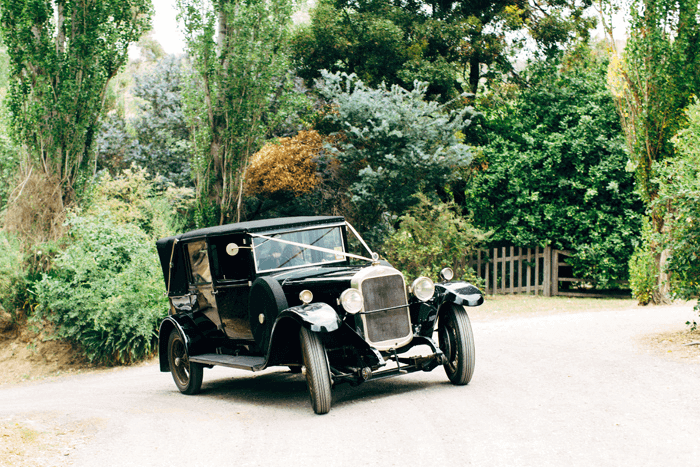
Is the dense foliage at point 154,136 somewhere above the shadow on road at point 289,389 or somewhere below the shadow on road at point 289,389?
above

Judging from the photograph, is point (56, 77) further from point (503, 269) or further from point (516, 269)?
point (516, 269)

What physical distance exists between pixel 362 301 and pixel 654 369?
3677 millimetres

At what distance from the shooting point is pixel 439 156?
16.8 m

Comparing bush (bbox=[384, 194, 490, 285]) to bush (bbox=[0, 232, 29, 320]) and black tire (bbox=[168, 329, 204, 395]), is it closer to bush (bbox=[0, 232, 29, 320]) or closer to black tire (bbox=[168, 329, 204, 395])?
bush (bbox=[0, 232, 29, 320])

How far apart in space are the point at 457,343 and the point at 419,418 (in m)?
1.39

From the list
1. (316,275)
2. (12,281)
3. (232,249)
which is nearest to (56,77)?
(12,281)

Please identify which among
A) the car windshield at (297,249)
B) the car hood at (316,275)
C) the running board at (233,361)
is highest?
the car windshield at (297,249)

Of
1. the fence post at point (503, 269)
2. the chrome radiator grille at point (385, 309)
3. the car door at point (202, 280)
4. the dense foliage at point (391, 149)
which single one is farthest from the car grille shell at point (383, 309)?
the fence post at point (503, 269)

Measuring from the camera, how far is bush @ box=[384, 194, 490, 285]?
17.0 m

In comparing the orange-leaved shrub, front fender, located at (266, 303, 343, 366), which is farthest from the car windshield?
the orange-leaved shrub

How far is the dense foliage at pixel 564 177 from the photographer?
59.2ft

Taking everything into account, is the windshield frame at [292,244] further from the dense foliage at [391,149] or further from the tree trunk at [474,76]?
the tree trunk at [474,76]

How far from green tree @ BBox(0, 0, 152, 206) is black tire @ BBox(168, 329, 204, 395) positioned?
26.3 feet

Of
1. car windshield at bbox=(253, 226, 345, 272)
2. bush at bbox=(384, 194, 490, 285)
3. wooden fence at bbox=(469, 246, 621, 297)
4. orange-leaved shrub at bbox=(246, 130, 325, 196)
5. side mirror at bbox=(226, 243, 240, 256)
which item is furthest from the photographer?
wooden fence at bbox=(469, 246, 621, 297)
